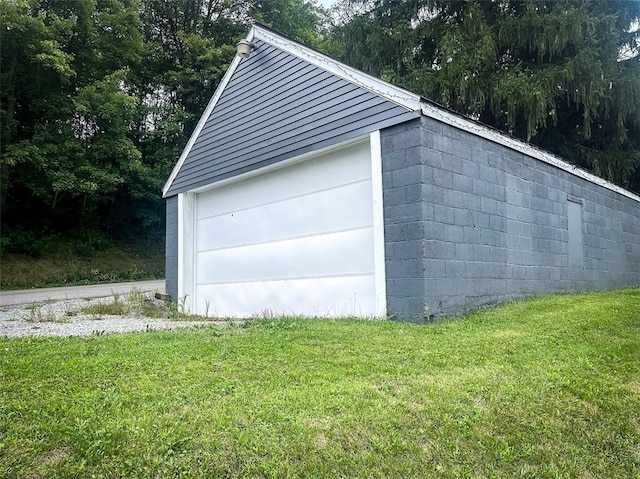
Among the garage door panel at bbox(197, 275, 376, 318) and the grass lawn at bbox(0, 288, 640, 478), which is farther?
the garage door panel at bbox(197, 275, 376, 318)

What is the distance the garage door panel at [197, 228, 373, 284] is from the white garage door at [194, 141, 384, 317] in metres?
0.01

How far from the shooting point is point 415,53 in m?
14.7

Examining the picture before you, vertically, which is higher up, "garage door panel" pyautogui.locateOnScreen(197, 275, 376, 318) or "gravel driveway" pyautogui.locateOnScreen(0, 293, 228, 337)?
"garage door panel" pyautogui.locateOnScreen(197, 275, 376, 318)

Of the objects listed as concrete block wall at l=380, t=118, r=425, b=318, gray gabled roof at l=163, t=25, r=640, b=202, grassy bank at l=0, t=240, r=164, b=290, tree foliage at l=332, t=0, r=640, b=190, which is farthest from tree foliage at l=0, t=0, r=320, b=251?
concrete block wall at l=380, t=118, r=425, b=318

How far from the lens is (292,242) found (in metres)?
7.35

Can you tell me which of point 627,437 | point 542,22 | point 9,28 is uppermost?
point 9,28

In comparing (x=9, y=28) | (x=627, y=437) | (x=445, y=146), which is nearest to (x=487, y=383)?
(x=627, y=437)

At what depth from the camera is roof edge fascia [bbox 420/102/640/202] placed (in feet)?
18.6

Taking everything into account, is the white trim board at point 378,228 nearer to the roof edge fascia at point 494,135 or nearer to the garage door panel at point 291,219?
the garage door panel at point 291,219

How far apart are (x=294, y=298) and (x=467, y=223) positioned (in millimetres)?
2804

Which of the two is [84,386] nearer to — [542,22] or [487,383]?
[487,383]

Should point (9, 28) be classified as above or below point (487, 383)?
above

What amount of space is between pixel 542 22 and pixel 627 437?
12.3 metres

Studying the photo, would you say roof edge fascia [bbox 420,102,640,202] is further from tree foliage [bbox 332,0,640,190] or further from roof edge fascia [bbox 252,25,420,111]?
tree foliage [bbox 332,0,640,190]
